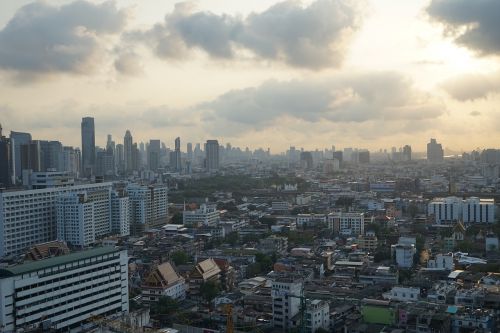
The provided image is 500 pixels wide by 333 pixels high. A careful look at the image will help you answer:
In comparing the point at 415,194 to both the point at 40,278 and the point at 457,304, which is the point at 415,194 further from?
the point at 40,278

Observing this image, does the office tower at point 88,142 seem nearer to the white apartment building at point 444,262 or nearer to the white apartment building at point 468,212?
the white apartment building at point 468,212

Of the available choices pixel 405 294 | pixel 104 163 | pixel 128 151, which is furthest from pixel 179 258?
pixel 128 151

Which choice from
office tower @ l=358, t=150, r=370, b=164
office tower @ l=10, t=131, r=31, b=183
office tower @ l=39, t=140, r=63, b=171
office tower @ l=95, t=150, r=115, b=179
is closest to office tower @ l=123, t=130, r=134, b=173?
office tower @ l=95, t=150, r=115, b=179

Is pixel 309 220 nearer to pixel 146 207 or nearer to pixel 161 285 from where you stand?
pixel 146 207

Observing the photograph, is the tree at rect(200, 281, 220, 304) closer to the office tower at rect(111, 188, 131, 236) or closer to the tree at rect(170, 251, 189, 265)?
the tree at rect(170, 251, 189, 265)

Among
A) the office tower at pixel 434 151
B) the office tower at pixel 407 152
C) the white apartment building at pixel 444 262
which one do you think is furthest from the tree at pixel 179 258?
the office tower at pixel 407 152

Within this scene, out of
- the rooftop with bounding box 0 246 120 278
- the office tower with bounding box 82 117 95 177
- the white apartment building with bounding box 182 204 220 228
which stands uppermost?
the office tower with bounding box 82 117 95 177
